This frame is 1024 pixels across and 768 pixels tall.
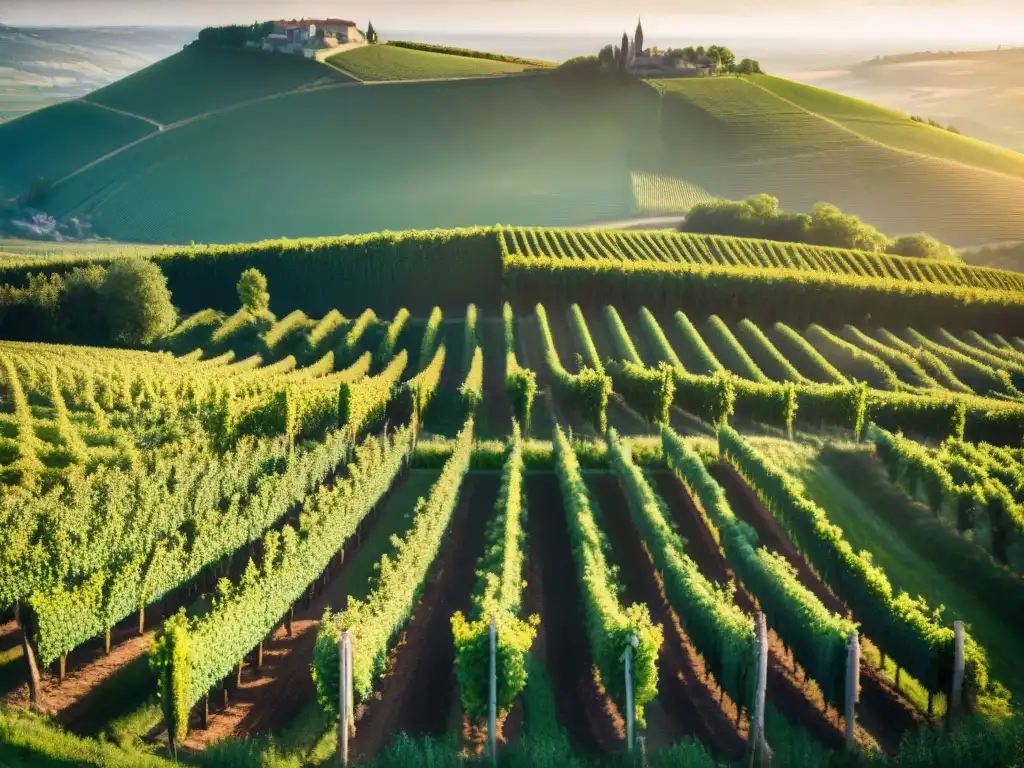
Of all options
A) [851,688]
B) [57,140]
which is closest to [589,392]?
[851,688]

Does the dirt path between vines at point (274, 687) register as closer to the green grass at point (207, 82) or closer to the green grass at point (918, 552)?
the green grass at point (918, 552)

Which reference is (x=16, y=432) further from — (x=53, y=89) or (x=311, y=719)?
(x=53, y=89)

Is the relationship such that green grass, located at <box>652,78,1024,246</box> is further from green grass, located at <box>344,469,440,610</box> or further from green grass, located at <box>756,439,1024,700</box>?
green grass, located at <box>344,469,440,610</box>

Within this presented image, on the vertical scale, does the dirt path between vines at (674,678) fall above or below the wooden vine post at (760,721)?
below

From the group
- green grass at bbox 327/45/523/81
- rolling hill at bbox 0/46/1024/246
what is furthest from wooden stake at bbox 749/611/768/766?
green grass at bbox 327/45/523/81

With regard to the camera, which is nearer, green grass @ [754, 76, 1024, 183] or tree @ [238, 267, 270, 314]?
tree @ [238, 267, 270, 314]

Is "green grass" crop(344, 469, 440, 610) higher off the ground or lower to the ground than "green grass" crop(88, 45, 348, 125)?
lower

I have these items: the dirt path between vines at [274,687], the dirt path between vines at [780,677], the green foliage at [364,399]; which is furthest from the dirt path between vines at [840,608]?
the green foliage at [364,399]

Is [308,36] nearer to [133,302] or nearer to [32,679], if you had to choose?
[133,302]

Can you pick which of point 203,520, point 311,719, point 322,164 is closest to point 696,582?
point 311,719
